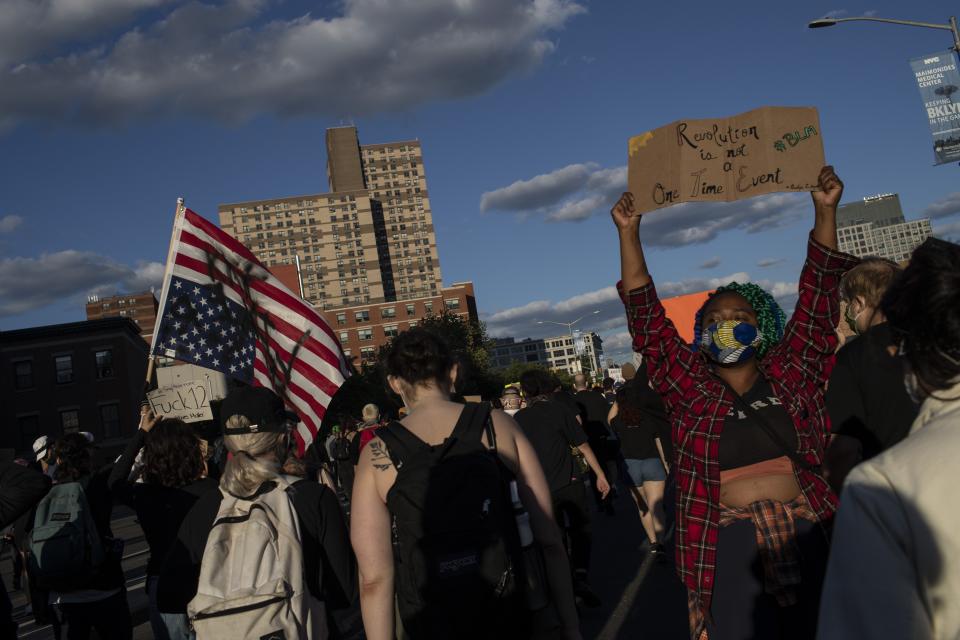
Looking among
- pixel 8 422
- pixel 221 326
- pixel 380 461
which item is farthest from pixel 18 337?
pixel 380 461

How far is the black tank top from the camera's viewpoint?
345 centimetres

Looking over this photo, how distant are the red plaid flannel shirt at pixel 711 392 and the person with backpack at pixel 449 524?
52 cm

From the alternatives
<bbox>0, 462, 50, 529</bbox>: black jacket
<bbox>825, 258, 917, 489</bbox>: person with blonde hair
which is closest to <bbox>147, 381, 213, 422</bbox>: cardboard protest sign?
<bbox>0, 462, 50, 529</bbox>: black jacket

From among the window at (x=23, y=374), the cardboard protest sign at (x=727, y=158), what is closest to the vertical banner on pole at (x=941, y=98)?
the cardboard protest sign at (x=727, y=158)

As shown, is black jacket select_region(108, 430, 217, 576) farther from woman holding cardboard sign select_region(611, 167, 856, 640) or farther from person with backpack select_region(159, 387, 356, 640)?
woman holding cardboard sign select_region(611, 167, 856, 640)

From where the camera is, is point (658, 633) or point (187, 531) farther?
point (658, 633)

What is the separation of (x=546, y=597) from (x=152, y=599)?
2686mm

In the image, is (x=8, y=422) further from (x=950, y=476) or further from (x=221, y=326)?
(x=950, y=476)

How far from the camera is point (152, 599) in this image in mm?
4949

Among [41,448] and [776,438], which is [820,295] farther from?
[41,448]

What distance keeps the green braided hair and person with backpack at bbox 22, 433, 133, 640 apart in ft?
12.3

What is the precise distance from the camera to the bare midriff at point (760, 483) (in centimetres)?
343

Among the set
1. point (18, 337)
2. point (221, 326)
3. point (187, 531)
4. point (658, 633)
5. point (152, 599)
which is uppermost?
point (18, 337)

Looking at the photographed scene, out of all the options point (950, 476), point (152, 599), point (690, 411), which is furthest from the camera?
point (152, 599)
